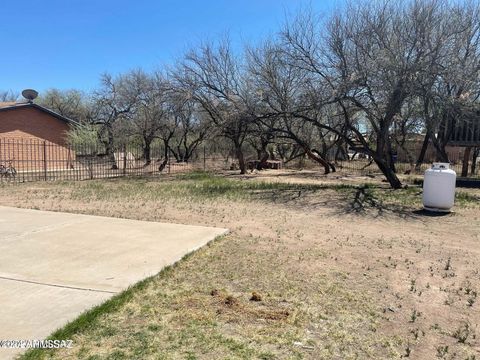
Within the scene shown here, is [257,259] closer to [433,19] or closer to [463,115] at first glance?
[433,19]

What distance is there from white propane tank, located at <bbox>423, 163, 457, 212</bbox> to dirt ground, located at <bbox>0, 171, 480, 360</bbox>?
117cm

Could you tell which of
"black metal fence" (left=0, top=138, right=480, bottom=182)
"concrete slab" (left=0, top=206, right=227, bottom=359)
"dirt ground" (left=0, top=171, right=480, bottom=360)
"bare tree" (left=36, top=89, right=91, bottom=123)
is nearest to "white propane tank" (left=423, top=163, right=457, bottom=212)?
"dirt ground" (left=0, top=171, right=480, bottom=360)

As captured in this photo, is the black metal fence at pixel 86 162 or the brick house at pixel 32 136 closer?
the black metal fence at pixel 86 162

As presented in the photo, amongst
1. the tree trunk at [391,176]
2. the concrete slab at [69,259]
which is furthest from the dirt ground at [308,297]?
the tree trunk at [391,176]

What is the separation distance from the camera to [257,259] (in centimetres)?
601

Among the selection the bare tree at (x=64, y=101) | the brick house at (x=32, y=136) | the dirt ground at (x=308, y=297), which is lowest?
the dirt ground at (x=308, y=297)

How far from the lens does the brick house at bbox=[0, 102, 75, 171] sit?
2638cm

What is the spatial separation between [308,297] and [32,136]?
27826 millimetres

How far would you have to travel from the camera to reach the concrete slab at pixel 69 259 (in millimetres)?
3926

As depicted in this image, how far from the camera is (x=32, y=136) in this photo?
28.3m

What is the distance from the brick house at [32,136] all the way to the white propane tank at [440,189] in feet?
70.2

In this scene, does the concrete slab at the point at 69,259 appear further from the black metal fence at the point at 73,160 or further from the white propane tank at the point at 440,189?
the black metal fence at the point at 73,160

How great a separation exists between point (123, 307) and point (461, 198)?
40.1 ft

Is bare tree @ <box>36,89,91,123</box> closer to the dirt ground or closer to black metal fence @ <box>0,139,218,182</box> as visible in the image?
black metal fence @ <box>0,139,218,182</box>
